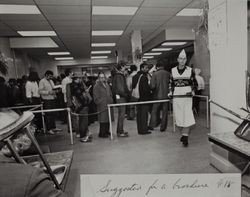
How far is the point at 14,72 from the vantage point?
25.0ft

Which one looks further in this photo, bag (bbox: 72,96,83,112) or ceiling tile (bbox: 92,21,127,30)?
ceiling tile (bbox: 92,21,127,30)

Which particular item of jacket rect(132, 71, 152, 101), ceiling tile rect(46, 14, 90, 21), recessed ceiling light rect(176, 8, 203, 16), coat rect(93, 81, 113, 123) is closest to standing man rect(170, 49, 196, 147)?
jacket rect(132, 71, 152, 101)

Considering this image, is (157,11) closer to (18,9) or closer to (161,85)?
(161,85)

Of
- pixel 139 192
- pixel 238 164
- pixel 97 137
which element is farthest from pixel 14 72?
pixel 139 192

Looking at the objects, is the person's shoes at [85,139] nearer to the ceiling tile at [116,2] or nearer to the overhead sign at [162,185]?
the ceiling tile at [116,2]

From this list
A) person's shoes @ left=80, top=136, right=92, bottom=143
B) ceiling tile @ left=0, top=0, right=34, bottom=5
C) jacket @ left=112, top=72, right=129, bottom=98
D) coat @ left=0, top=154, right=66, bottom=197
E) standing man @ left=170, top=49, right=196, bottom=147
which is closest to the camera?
coat @ left=0, top=154, right=66, bottom=197

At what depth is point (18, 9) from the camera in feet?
14.1

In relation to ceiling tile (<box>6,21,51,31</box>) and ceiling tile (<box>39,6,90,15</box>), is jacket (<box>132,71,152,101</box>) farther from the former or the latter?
ceiling tile (<box>6,21,51,31</box>)

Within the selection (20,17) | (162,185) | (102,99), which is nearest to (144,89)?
(102,99)

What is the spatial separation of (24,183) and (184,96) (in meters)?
3.06

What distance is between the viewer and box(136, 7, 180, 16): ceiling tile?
475 centimetres

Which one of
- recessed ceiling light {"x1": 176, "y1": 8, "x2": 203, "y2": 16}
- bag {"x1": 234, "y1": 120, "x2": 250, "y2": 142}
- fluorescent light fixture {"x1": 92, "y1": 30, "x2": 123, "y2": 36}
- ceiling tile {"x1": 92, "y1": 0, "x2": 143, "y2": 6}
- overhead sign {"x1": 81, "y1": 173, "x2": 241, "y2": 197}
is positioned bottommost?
bag {"x1": 234, "y1": 120, "x2": 250, "y2": 142}

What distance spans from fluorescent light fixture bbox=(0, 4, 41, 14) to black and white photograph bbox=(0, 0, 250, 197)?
0.02m

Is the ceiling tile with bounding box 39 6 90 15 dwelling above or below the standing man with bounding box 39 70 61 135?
above
